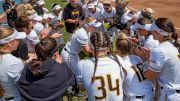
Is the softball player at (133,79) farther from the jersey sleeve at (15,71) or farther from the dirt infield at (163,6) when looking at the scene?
the dirt infield at (163,6)

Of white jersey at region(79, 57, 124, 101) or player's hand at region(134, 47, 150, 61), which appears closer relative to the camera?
white jersey at region(79, 57, 124, 101)

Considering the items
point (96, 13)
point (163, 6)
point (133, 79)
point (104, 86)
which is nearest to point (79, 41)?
point (133, 79)

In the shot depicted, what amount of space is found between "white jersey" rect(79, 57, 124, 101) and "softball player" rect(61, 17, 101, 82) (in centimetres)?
184

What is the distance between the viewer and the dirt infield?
2085cm

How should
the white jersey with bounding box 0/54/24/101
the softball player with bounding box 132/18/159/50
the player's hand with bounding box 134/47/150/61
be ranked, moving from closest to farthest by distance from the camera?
the white jersey with bounding box 0/54/24/101
the player's hand with bounding box 134/47/150/61
the softball player with bounding box 132/18/159/50

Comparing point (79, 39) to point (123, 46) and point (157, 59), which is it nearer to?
point (123, 46)

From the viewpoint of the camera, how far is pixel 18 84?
455 centimetres

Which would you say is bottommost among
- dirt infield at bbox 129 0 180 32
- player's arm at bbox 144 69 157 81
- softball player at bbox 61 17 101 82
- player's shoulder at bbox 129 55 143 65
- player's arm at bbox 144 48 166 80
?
dirt infield at bbox 129 0 180 32

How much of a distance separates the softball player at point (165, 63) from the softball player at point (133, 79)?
19 centimetres

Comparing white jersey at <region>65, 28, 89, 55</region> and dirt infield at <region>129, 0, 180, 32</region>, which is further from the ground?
white jersey at <region>65, 28, 89, 55</region>

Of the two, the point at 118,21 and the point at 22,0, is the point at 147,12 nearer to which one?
the point at 118,21

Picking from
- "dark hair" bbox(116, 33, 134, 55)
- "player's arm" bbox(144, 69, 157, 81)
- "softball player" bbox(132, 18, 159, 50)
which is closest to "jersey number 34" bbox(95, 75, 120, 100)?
"player's arm" bbox(144, 69, 157, 81)

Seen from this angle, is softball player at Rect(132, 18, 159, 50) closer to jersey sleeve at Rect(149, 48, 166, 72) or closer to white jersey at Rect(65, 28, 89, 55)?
white jersey at Rect(65, 28, 89, 55)

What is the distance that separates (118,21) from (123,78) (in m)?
6.59
